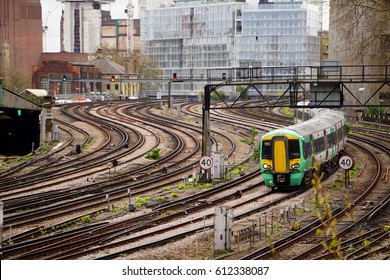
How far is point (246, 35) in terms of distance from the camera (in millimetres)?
157875

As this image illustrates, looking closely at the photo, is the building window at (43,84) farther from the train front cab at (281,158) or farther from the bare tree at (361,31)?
the train front cab at (281,158)

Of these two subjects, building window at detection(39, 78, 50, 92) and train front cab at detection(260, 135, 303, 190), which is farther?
building window at detection(39, 78, 50, 92)

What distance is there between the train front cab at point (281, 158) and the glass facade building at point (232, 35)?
388 ft

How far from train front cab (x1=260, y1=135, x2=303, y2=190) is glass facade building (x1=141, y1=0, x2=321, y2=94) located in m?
118

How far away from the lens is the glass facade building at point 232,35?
507ft

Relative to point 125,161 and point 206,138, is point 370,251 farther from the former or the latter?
point 125,161

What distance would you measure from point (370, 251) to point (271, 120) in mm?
52326

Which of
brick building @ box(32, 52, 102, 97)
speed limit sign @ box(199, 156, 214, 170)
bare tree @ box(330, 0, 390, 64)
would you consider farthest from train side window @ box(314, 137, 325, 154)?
brick building @ box(32, 52, 102, 97)

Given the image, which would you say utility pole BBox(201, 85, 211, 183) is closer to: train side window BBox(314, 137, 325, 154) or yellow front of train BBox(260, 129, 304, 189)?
yellow front of train BBox(260, 129, 304, 189)

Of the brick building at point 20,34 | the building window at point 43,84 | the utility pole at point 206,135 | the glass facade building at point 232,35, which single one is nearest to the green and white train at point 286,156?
the utility pole at point 206,135

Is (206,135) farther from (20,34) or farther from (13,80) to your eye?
(20,34)

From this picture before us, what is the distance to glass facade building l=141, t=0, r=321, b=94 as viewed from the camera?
154625mm

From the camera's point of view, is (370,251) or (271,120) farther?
(271,120)

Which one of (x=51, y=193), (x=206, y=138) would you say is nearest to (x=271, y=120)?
(x=206, y=138)
